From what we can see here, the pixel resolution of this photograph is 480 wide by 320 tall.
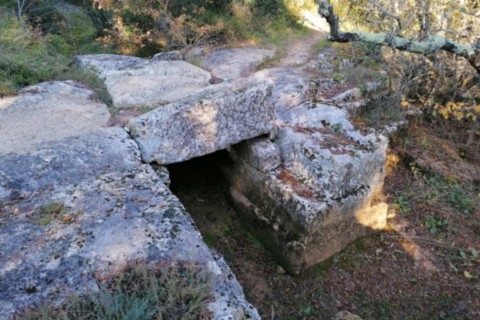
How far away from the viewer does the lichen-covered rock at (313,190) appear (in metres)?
4.96

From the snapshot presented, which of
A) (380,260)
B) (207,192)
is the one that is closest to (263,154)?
(207,192)

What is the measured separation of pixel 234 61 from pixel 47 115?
4265 mm

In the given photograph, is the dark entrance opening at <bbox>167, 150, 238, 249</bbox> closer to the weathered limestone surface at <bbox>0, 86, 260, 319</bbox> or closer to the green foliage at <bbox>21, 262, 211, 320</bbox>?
the weathered limestone surface at <bbox>0, 86, 260, 319</bbox>

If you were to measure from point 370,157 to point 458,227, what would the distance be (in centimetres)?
186

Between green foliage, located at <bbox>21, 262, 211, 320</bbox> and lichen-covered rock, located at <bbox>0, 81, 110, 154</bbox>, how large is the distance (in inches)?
84.0

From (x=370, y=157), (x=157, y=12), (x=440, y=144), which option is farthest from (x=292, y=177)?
(x=157, y=12)

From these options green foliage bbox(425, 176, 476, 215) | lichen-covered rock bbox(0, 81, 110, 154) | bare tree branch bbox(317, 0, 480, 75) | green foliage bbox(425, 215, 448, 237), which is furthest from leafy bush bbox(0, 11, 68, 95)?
green foliage bbox(425, 176, 476, 215)


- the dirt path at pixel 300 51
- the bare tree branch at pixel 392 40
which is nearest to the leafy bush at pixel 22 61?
the dirt path at pixel 300 51

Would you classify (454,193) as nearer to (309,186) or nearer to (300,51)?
(309,186)

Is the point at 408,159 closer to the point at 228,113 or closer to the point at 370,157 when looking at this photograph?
the point at 370,157

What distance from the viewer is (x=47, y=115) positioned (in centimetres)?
486

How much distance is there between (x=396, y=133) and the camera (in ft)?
23.1

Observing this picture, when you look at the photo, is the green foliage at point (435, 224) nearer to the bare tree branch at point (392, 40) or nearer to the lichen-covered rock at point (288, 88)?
the lichen-covered rock at point (288, 88)

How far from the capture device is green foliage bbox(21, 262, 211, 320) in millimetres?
2428
